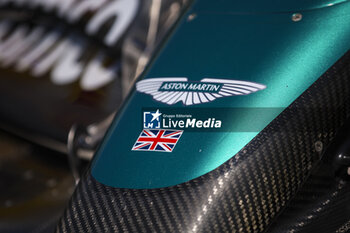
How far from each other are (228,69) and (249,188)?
27cm

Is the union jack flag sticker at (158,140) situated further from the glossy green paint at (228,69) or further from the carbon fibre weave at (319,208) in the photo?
the carbon fibre weave at (319,208)

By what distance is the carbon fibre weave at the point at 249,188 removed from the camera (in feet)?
3.68

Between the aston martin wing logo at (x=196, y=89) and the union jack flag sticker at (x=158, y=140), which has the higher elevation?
the aston martin wing logo at (x=196, y=89)

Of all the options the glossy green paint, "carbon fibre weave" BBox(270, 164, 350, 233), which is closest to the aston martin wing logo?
the glossy green paint

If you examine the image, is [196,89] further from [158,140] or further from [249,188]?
[249,188]

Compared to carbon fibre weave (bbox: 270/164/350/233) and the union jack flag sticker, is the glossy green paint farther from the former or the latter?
carbon fibre weave (bbox: 270/164/350/233)

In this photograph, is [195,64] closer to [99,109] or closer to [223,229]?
[223,229]

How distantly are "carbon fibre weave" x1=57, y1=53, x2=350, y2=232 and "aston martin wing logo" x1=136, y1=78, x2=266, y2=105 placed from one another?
0.10 meters

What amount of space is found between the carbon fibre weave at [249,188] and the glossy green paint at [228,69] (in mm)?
21

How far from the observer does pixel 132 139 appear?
124 centimetres

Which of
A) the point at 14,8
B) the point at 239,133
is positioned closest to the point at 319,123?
the point at 239,133

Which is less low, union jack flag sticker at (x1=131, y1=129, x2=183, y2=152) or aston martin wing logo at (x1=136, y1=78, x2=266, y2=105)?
aston martin wing logo at (x1=136, y1=78, x2=266, y2=105)

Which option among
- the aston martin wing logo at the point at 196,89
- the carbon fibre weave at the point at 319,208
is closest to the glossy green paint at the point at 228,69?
the aston martin wing logo at the point at 196,89

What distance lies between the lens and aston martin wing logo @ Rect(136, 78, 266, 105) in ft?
3.92
